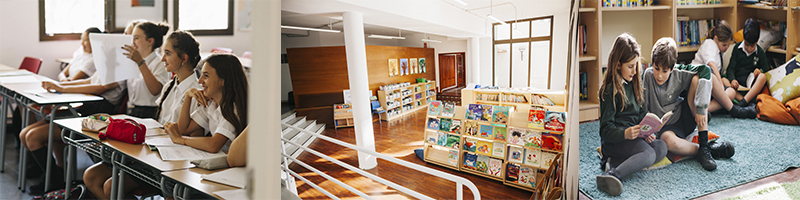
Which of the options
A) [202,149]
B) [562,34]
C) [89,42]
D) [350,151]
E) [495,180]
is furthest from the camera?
[562,34]

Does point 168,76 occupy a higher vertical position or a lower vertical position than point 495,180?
higher

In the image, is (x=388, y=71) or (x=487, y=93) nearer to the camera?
(x=388, y=71)

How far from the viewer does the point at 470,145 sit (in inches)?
56.5

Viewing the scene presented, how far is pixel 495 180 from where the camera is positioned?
1.38 metres

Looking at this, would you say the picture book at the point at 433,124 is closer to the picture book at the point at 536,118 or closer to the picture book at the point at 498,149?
the picture book at the point at 498,149

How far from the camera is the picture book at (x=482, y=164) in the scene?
53.9 inches

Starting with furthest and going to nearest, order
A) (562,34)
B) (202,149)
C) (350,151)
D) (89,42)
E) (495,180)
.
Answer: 1. (562,34)
2. (495,180)
3. (350,151)
4. (202,149)
5. (89,42)

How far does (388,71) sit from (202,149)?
2.20 feet

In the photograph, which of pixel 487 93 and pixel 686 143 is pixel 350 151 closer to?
pixel 487 93

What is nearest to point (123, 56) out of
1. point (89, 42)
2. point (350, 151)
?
point (89, 42)

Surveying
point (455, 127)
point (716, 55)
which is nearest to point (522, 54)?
point (455, 127)

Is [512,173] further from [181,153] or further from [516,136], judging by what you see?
[181,153]

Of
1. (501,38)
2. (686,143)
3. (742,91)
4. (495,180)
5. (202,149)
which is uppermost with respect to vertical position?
(501,38)

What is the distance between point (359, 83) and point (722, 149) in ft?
5.89
